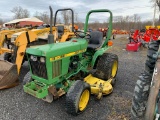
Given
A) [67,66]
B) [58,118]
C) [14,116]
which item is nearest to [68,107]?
[58,118]

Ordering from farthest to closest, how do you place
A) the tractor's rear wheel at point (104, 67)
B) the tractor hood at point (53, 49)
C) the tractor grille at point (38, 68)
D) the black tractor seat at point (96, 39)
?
the black tractor seat at point (96, 39), the tractor's rear wheel at point (104, 67), the tractor grille at point (38, 68), the tractor hood at point (53, 49)

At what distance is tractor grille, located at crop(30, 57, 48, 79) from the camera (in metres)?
2.80

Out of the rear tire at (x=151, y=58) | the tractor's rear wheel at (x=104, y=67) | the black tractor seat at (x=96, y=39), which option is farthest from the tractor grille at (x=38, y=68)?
the black tractor seat at (x=96, y=39)

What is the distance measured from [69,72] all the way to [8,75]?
63.7 inches

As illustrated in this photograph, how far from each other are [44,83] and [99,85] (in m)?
1.18

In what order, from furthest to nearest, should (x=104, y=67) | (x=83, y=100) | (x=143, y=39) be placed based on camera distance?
(x=143, y=39)
(x=104, y=67)
(x=83, y=100)

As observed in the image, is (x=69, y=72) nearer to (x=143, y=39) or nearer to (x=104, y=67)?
(x=104, y=67)

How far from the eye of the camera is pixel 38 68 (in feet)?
9.48

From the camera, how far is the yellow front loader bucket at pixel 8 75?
3.87 metres

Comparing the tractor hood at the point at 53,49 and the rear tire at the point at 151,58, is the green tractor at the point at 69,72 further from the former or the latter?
the rear tire at the point at 151,58

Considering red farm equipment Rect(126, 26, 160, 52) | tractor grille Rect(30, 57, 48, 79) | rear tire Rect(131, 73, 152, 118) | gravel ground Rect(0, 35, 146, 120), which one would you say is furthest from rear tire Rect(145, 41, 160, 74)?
red farm equipment Rect(126, 26, 160, 52)

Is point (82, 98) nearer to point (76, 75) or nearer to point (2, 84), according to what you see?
point (76, 75)

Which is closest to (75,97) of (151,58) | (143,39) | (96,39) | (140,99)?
(140,99)

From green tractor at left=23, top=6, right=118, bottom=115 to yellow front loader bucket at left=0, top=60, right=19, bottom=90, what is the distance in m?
0.74
